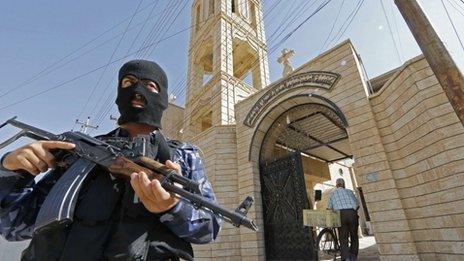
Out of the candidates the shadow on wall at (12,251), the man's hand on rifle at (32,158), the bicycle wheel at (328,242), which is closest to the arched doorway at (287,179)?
the bicycle wheel at (328,242)

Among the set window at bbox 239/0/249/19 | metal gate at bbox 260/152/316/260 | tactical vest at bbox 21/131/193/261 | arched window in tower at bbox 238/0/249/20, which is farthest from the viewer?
window at bbox 239/0/249/19

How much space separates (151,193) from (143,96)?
0.83m

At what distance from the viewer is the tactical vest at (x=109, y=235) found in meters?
1.20

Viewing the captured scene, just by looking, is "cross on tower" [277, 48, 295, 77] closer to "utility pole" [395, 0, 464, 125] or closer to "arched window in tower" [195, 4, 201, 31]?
"utility pole" [395, 0, 464, 125]

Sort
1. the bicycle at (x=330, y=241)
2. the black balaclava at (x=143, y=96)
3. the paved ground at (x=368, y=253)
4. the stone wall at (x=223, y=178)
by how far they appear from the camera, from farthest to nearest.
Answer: the stone wall at (x=223, y=178)
the bicycle at (x=330, y=241)
the paved ground at (x=368, y=253)
the black balaclava at (x=143, y=96)

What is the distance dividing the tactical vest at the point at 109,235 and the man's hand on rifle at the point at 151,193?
147 millimetres

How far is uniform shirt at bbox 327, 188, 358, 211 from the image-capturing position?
19.6ft

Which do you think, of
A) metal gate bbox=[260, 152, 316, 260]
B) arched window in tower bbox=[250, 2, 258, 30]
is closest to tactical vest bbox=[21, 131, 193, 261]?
metal gate bbox=[260, 152, 316, 260]

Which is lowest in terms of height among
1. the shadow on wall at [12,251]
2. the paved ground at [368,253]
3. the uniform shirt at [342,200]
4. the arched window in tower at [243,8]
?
the paved ground at [368,253]

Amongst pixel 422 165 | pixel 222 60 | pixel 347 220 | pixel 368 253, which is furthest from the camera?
pixel 222 60

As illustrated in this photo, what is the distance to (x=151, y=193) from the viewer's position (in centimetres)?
122

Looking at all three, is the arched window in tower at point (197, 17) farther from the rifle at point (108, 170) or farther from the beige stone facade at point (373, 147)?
the rifle at point (108, 170)

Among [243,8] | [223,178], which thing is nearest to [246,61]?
[243,8]

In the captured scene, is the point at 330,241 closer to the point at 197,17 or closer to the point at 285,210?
the point at 285,210
